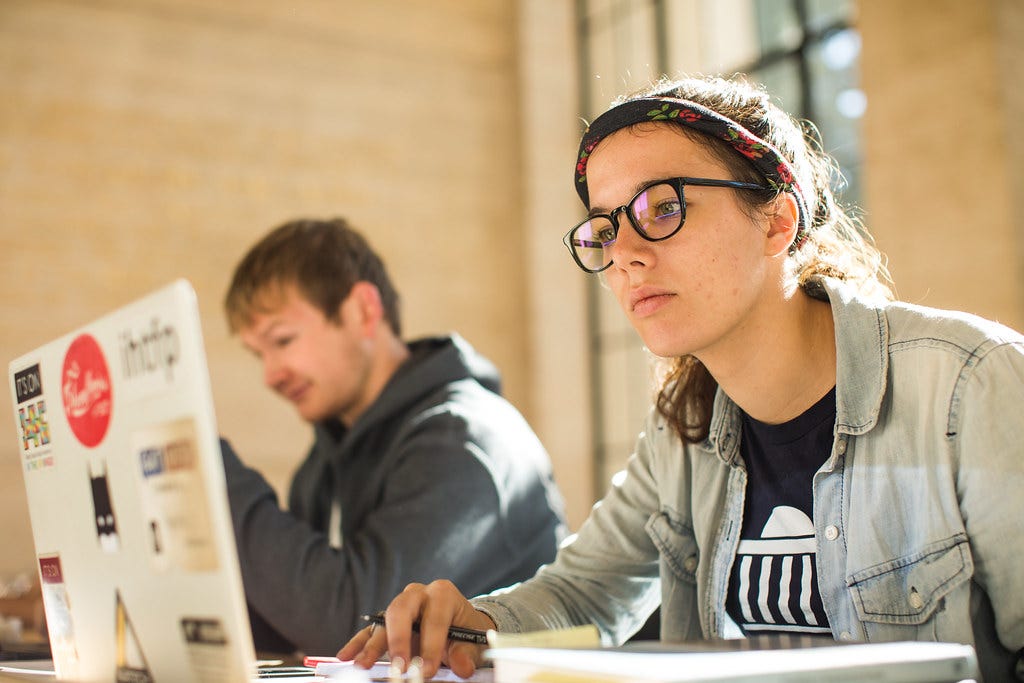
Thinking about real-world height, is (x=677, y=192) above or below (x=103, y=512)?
above

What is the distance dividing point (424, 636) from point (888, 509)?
581mm

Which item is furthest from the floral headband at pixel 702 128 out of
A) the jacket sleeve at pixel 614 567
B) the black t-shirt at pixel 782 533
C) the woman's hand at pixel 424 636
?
the woman's hand at pixel 424 636

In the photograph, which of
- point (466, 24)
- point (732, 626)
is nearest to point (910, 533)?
point (732, 626)

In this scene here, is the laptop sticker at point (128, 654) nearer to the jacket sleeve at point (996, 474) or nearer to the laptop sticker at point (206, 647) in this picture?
the laptop sticker at point (206, 647)

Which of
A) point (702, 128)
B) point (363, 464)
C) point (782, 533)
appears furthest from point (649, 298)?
point (363, 464)

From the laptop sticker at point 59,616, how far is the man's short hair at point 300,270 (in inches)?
55.0

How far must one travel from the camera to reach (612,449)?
7.49 metres

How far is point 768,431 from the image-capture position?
1.44 meters

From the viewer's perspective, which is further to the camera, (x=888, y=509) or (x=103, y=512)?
(x=888, y=509)

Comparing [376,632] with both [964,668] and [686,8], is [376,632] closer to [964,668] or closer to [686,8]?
[964,668]

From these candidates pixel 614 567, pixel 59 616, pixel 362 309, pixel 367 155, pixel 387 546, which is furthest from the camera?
pixel 367 155

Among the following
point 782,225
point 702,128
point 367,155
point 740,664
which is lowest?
point 740,664

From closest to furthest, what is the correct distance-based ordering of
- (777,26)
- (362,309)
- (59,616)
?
(59,616) < (362,309) < (777,26)

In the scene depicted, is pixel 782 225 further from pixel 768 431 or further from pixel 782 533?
pixel 782 533
